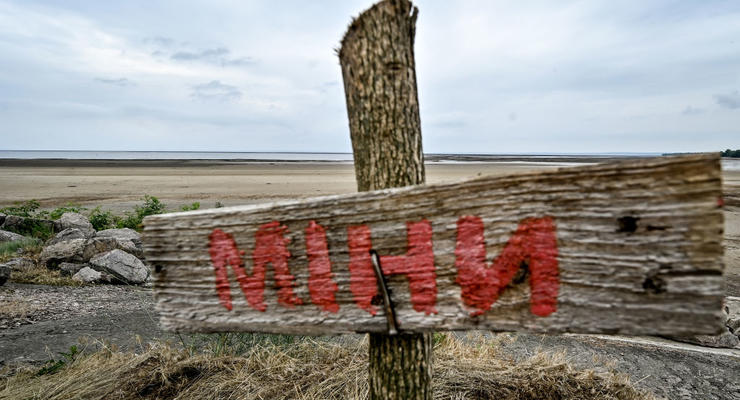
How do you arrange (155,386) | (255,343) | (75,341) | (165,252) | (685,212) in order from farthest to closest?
(75,341) → (255,343) → (155,386) → (165,252) → (685,212)

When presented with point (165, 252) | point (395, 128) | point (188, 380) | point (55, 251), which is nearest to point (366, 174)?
point (395, 128)

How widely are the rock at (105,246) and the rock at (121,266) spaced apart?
0.26 m

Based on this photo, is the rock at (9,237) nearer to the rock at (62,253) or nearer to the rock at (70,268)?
the rock at (62,253)

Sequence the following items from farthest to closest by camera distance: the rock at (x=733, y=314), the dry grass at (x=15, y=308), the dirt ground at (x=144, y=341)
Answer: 1. the dry grass at (x=15, y=308)
2. the rock at (x=733, y=314)
3. the dirt ground at (x=144, y=341)

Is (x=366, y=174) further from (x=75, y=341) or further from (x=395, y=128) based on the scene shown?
(x=75, y=341)

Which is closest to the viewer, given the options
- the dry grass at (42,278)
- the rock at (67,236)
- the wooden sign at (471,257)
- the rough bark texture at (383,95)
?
the wooden sign at (471,257)

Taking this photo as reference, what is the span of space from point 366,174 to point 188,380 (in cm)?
221

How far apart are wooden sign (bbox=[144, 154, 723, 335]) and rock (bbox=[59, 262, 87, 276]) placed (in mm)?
5765

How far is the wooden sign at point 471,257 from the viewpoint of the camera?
97 cm

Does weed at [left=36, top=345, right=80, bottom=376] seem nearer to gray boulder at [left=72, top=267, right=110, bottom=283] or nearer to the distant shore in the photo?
gray boulder at [left=72, top=267, right=110, bottom=283]

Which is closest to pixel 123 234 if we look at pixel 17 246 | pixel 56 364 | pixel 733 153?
pixel 17 246

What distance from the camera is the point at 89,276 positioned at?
5.88 m

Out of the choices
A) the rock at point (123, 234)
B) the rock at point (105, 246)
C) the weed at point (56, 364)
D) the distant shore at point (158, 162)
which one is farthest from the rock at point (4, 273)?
the distant shore at point (158, 162)

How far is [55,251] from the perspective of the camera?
6285 millimetres
